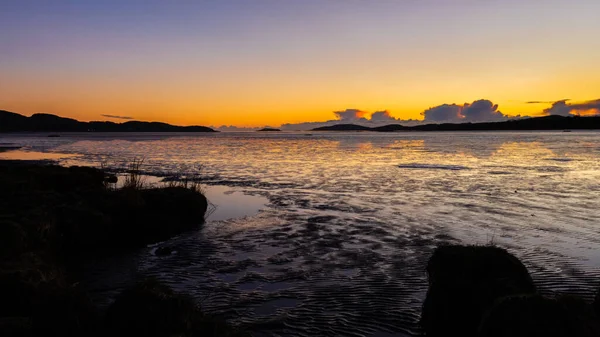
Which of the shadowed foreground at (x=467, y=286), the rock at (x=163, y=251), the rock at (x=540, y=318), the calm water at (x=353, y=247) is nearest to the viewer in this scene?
the rock at (x=540, y=318)

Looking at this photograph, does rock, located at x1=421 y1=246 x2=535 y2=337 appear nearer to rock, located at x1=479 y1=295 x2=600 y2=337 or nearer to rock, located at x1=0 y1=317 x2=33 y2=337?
rock, located at x1=479 y1=295 x2=600 y2=337

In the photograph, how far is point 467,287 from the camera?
6.87 meters

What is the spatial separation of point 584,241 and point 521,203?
19.6 feet

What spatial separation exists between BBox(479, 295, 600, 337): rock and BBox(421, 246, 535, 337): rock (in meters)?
1.44

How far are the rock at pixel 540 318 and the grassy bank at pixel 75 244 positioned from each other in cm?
331

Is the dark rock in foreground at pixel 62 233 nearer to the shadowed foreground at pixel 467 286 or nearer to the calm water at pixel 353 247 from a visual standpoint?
the calm water at pixel 353 247

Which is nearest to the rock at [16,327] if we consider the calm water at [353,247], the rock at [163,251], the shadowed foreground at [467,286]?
the calm water at [353,247]

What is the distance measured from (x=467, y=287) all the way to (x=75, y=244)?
10015 millimetres

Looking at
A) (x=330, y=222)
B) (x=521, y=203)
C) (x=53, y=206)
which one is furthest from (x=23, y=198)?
(x=521, y=203)

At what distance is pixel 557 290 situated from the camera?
8570mm

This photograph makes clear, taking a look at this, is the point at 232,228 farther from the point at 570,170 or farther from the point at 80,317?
the point at 570,170

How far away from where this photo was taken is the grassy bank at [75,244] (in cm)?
506

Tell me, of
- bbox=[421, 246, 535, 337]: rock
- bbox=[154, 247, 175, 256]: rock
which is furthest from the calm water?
bbox=[421, 246, 535, 337]: rock

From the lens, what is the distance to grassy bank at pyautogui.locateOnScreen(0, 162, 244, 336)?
506 centimetres
